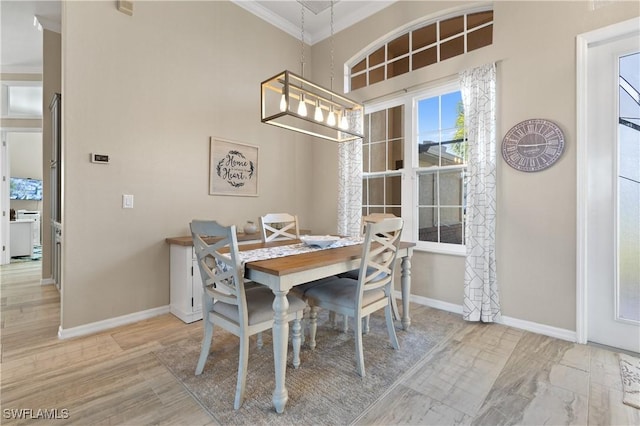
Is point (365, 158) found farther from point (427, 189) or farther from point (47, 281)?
point (47, 281)

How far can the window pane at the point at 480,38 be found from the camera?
2.86 m

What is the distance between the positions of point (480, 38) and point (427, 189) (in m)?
1.58

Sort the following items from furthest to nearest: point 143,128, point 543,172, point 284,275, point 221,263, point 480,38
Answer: point 480,38 < point 143,128 < point 543,172 < point 221,263 < point 284,275

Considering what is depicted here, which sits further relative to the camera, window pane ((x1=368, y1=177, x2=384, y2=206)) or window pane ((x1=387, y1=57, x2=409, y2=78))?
window pane ((x1=368, y1=177, x2=384, y2=206))

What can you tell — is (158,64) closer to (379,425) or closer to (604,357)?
(379,425)

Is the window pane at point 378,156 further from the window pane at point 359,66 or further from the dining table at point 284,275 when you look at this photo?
the dining table at point 284,275

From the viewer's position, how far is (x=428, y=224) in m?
3.30

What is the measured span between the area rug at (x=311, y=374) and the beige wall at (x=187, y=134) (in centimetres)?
87

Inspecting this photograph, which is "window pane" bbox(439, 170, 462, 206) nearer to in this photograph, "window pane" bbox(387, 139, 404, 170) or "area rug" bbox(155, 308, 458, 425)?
"window pane" bbox(387, 139, 404, 170)

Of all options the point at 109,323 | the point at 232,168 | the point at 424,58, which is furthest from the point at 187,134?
the point at 424,58

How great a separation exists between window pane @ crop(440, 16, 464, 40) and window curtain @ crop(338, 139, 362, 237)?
1.43 m

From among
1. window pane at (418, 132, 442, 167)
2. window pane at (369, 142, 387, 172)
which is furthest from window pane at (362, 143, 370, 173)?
window pane at (418, 132, 442, 167)

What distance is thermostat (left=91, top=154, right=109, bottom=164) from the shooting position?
2.52 m

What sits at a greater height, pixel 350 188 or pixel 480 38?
pixel 480 38
